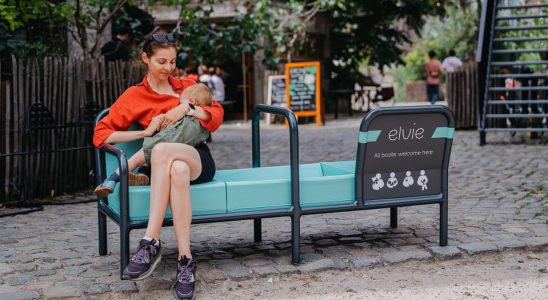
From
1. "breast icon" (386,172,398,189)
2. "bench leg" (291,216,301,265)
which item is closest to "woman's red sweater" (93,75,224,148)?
"bench leg" (291,216,301,265)

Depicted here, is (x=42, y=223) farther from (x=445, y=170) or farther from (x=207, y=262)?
(x=445, y=170)

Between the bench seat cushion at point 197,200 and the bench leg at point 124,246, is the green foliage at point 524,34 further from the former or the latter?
the bench leg at point 124,246

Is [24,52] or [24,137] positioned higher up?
[24,52]

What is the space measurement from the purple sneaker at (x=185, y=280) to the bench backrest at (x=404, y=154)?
4.02 ft

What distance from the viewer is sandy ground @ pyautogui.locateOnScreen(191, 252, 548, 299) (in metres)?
4.76

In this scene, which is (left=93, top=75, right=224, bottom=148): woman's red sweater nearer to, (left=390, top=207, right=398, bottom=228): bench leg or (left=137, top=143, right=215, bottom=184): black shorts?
(left=137, top=143, right=215, bottom=184): black shorts

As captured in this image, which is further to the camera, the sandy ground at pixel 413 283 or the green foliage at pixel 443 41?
the green foliage at pixel 443 41

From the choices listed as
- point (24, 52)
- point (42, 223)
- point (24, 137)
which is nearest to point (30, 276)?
point (42, 223)

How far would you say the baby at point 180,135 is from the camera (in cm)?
502

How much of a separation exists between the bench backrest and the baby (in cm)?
98

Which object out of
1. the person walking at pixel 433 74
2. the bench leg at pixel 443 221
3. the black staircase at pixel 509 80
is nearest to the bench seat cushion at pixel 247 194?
the bench leg at pixel 443 221

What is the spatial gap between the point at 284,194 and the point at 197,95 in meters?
0.79

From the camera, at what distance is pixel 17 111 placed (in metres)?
8.30

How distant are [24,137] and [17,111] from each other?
280 mm
